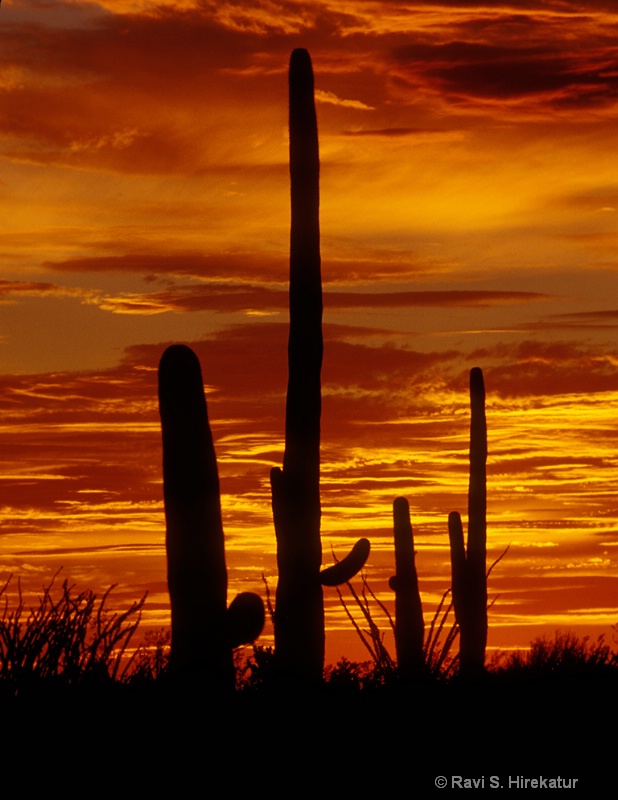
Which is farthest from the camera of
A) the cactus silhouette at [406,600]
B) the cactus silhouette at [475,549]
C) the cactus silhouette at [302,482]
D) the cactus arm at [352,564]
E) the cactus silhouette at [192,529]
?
the cactus silhouette at [475,549]

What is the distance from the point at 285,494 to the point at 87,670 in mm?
4019

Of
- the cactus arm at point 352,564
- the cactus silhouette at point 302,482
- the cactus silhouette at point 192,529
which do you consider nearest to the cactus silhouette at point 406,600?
the cactus silhouette at point 302,482

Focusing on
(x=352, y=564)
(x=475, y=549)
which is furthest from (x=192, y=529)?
(x=475, y=549)

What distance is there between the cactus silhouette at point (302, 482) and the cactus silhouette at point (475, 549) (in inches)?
230

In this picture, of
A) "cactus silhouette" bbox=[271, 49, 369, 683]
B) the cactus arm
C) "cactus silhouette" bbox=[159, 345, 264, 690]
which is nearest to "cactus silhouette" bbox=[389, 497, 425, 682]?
"cactus silhouette" bbox=[271, 49, 369, 683]

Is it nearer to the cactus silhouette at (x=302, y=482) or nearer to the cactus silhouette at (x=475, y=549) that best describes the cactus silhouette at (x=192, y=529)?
the cactus silhouette at (x=302, y=482)

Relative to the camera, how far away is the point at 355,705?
10.9 metres

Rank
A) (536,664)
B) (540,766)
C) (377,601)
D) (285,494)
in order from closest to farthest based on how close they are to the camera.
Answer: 1. (540,766)
2. (285,494)
3. (377,601)
4. (536,664)

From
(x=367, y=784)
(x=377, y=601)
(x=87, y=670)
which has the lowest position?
(x=367, y=784)

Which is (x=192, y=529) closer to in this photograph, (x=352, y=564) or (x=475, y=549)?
(x=352, y=564)

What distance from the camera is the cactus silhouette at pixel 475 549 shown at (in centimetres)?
1834

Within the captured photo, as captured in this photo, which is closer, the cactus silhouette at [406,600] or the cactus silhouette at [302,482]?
the cactus silhouette at [302,482]

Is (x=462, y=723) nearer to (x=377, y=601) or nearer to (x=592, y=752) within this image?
(x=592, y=752)

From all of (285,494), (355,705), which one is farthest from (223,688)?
(285,494)
